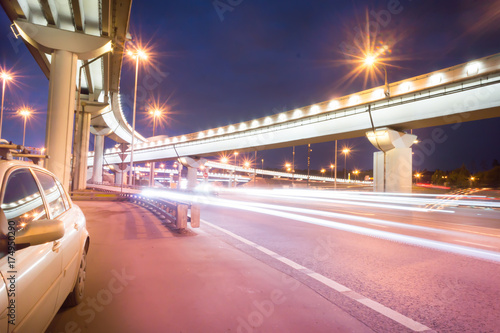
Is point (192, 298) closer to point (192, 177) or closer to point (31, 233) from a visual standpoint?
point (31, 233)

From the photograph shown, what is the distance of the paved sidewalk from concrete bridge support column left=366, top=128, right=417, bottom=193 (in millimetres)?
24799

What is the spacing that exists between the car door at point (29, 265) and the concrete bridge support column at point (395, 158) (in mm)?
28396

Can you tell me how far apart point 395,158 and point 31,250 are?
30757 millimetres

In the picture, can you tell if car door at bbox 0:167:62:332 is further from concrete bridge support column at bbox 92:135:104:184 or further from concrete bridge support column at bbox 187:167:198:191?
concrete bridge support column at bbox 187:167:198:191

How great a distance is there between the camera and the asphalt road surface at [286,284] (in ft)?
11.6

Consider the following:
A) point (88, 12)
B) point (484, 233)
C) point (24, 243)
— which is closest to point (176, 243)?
point (24, 243)

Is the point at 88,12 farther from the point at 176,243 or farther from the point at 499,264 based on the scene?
the point at 499,264

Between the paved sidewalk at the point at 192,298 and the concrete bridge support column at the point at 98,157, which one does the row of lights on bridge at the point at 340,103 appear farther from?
the paved sidewalk at the point at 192,298

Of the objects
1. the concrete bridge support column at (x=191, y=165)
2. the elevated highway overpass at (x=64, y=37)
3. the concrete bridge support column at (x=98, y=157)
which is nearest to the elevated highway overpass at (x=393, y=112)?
the concrete bridge support column at (x=191, y=165)

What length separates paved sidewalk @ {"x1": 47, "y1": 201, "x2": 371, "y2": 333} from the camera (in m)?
3.42

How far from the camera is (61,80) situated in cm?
1638

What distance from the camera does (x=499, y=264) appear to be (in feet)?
20.9

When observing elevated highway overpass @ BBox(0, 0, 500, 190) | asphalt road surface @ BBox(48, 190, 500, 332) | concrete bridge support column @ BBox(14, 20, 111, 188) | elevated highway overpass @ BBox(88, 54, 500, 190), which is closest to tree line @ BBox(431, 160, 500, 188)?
elevated highway overpass @ BBox(88, 54, 500, 190)

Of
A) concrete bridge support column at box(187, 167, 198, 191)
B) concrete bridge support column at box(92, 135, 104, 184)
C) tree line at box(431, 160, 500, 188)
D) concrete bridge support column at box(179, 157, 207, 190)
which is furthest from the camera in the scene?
tree line at box(431, 160, 500, 188)
